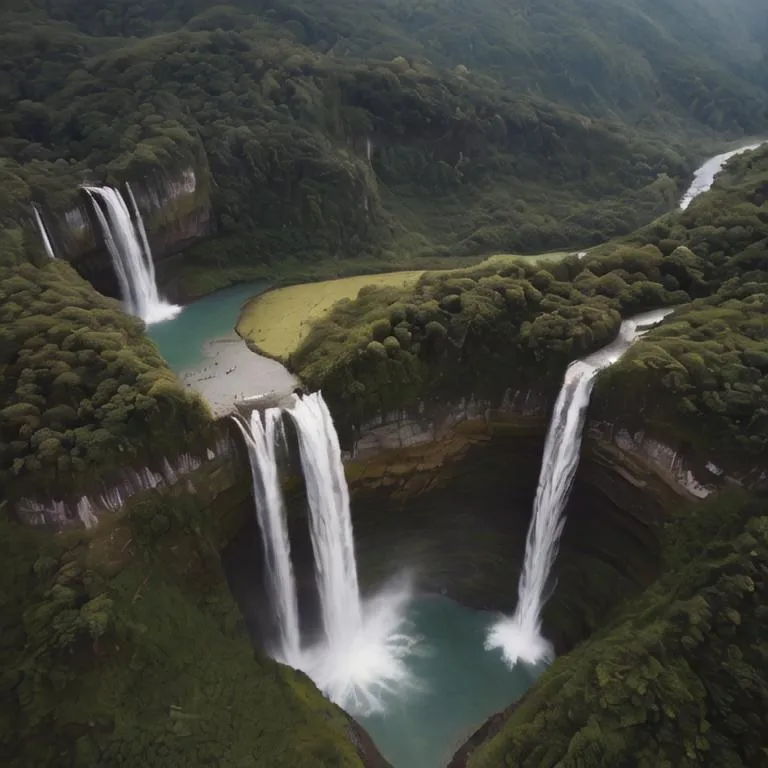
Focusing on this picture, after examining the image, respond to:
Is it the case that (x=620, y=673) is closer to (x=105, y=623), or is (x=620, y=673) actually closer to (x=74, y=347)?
(x=105, y=623)

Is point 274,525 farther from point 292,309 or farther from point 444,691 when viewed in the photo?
point 292,309

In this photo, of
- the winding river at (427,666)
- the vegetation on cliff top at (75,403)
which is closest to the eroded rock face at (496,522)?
the winding river at (427,666)

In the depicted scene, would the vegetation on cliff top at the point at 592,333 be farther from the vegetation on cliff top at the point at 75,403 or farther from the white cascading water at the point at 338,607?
the vegetation on cliff top at the point at 75,403

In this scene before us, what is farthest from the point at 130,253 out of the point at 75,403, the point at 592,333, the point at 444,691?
the point at 444,691

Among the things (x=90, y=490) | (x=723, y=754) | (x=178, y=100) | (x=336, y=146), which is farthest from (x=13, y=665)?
(x=336, y=146)

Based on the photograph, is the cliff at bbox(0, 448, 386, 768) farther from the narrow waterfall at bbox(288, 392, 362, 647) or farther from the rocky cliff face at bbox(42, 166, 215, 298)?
the rocky cliff face at bbox(42, 166, 215, 298)
